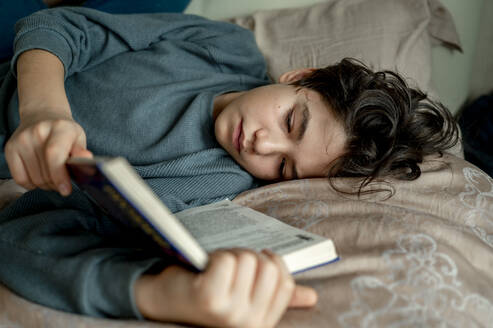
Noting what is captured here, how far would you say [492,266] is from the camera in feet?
2.24

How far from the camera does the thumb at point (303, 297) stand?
556 mm

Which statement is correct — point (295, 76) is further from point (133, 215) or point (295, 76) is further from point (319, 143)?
point (133, 215)

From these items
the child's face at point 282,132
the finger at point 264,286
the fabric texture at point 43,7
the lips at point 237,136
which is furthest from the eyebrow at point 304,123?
the fabric texture at point 43,7

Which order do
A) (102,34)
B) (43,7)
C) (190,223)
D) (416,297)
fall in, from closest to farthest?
(416,297)
(190,223)
(102,34)
(43,7)

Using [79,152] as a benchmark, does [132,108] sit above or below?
below

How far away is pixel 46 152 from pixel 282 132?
49 cm

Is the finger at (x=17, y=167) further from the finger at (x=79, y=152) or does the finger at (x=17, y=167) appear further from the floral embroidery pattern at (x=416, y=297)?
the floral embroidery pattern at (x=416, y=297)

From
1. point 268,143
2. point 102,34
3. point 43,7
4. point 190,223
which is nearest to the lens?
point 190,223

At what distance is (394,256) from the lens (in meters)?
0.62

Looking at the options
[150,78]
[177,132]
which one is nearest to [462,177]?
[177,132]

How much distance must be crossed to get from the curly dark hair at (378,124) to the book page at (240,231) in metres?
0.23

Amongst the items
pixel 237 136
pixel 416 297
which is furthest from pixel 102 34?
pixel 416 297

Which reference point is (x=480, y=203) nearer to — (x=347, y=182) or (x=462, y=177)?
(x=462, y=177)

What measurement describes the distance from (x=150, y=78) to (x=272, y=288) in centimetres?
72
